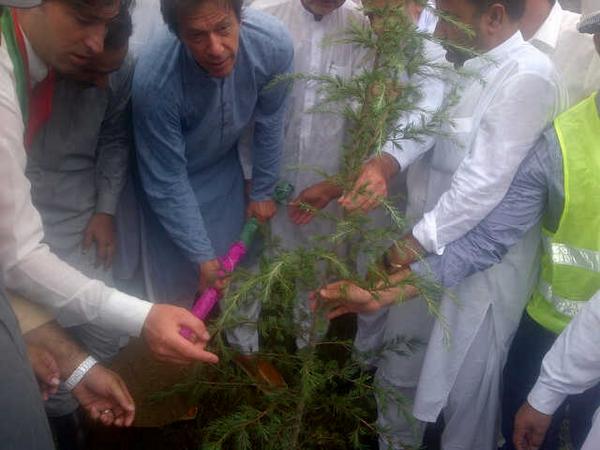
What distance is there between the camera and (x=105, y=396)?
1770 mm

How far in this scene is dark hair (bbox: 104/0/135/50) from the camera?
2.01 metres

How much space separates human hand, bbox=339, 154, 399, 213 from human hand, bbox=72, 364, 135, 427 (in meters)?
0.82

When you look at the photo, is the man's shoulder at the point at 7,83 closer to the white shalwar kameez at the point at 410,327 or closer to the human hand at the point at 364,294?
the human hand at the point at 364,294

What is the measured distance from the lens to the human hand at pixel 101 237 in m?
2.45

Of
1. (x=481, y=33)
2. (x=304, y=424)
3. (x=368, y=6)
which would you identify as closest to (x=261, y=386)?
(x=304, y=424)

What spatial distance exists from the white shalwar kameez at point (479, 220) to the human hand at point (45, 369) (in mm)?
1063

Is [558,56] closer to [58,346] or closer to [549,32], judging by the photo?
[549,32]

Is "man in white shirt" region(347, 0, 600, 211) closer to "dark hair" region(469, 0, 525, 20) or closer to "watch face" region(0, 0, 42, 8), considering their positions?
"dark hair" region(469, 0, 525, 20)

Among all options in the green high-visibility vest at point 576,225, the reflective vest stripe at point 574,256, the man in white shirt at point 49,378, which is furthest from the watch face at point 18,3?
the reflective vest stripe at point 574,256

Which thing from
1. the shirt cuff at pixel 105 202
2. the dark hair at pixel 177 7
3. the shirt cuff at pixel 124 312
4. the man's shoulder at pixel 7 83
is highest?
the dark hair at pixel 177 7

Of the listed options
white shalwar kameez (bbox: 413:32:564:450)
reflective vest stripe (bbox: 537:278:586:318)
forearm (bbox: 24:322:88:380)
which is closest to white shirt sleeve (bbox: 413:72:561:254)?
white shalwar kameez (bbox: 413:32:564:450)

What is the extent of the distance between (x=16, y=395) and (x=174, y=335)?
0.57m

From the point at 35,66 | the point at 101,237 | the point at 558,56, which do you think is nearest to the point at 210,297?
the point at 101,237

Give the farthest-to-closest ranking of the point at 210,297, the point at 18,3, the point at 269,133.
→ the point at 269,133 → the point at 210,297 → the point at 18,3
